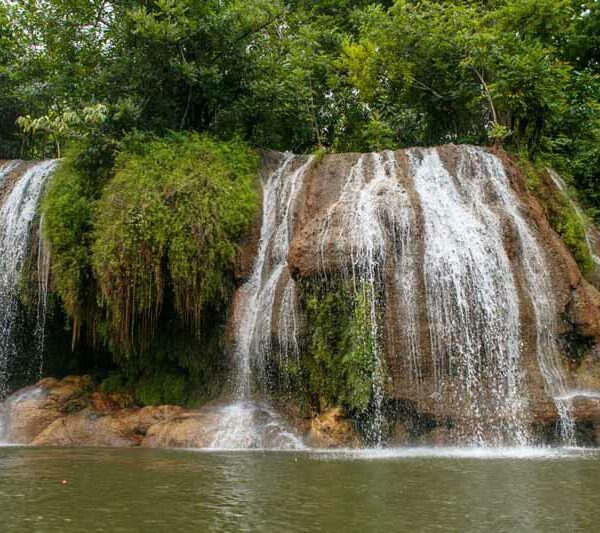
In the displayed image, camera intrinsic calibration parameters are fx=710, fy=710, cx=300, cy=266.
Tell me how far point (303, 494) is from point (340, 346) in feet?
17.6

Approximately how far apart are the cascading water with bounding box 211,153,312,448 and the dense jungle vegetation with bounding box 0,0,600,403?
49cm

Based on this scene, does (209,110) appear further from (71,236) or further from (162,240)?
(162,240)

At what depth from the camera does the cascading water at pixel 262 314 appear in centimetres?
1065

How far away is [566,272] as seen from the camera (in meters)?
11.6

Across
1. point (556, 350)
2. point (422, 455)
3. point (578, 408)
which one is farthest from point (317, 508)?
point (556, 350)

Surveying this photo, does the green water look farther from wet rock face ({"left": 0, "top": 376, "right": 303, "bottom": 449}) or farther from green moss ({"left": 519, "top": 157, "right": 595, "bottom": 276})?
green moss ({"left": 519, "top": 157, "right": 595, "bottom": 276})

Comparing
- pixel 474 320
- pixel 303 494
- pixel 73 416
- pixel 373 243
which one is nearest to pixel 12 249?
pixel 73 416

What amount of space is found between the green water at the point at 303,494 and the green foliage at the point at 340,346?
2119 mm

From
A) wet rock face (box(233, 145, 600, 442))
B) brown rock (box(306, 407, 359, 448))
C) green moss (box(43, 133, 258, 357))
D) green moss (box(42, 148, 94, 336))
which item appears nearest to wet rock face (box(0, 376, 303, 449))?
brown rock (box(306, 407, 359, 448))

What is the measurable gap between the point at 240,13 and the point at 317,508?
525 inches

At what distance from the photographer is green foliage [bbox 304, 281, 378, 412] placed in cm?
1029

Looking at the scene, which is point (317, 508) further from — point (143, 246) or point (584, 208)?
point (584, 208)

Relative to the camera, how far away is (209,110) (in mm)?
17219

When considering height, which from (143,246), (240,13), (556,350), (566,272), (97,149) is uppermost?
(240,13)
